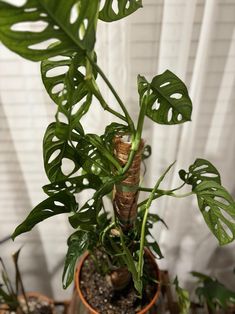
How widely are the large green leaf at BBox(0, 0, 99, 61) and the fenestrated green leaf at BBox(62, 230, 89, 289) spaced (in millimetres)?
449

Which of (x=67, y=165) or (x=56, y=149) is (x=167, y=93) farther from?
(x=67, y=165)

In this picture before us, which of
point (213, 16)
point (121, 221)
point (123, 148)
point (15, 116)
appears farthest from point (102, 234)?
point (213, 16)

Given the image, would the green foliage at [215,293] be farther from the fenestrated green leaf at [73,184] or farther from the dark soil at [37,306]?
the fenestrated green leaf at [73,184]

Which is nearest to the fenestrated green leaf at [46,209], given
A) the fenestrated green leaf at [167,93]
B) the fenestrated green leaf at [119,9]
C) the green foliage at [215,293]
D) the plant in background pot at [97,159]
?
the plant in background pot at [97,159]

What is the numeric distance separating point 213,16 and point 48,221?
903 millimetres

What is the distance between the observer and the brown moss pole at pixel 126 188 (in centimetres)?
75

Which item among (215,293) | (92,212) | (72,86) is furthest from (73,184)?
(215,293)

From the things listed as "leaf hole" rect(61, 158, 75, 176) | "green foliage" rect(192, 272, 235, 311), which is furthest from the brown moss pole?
"green foliage" rect(192, 272, 235, 311)

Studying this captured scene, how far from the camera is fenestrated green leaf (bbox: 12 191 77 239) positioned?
2.21 feet

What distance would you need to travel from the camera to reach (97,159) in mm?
813

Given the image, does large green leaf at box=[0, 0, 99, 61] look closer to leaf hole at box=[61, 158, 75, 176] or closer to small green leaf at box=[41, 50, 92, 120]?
small green leaf at box=[41, 50, 92, 120]

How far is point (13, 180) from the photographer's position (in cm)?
123

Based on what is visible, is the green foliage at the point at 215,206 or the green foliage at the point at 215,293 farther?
the green foliage at the point at 215,293

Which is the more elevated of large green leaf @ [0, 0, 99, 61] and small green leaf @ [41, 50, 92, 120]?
large green leaf @ [0, 0, 99, 61]
